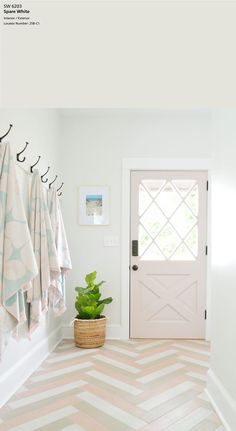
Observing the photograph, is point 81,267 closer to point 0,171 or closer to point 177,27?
point 0,171

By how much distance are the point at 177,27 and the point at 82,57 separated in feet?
0.92

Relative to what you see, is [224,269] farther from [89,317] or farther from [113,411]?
[89,317]

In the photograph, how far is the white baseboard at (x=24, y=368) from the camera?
7.88 feet

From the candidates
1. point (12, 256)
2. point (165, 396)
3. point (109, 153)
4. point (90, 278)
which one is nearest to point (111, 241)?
point (90, 278)

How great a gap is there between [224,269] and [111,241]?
6.24 feet

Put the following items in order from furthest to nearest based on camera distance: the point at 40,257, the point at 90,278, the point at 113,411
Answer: the point at 90,278, the point at 40,257, the point at 113,411

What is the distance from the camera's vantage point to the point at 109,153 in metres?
4.07

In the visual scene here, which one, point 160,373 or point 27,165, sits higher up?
point 27,165

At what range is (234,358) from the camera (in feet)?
6.70

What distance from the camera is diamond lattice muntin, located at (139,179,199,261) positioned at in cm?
407

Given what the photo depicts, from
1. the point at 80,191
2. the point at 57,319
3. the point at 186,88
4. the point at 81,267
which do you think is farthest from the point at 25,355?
the point at 186,88

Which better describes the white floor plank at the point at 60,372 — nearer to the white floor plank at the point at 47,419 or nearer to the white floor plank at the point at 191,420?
the white floor plank at the point at 47,419

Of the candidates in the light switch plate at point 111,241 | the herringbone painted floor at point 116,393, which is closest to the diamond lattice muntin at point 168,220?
the light switch plate at point 111,241

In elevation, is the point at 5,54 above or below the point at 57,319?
above
